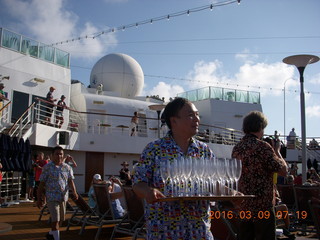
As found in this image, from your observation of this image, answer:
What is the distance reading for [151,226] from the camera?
7.04 feet

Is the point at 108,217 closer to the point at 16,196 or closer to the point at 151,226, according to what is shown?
the point at 151,226

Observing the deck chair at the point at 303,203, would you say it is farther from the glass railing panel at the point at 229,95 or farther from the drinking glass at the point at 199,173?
the glass railing panel at the point at 229,95

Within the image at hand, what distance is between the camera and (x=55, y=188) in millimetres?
5129

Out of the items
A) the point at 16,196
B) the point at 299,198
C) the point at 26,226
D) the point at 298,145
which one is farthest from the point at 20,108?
the point at 298,145

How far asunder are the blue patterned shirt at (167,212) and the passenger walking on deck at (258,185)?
88 cm

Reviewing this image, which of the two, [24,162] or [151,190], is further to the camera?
[24,162]

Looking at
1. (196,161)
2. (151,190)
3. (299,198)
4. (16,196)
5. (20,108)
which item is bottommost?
(16,196)

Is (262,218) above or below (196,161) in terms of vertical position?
below

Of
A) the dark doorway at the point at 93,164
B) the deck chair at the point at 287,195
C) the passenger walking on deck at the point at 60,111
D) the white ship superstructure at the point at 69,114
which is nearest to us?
the deck chair at the point at 287,195

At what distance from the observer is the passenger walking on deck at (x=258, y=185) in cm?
292

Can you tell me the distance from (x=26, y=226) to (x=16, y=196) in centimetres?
554

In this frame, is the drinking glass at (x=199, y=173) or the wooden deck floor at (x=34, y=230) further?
the wooden deck floor at (x=34, y=230)

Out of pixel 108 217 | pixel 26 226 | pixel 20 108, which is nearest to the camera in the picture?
pixel 108 217

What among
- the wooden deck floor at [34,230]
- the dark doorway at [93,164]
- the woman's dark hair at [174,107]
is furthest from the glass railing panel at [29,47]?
the woman's dark hair at [174,107]
